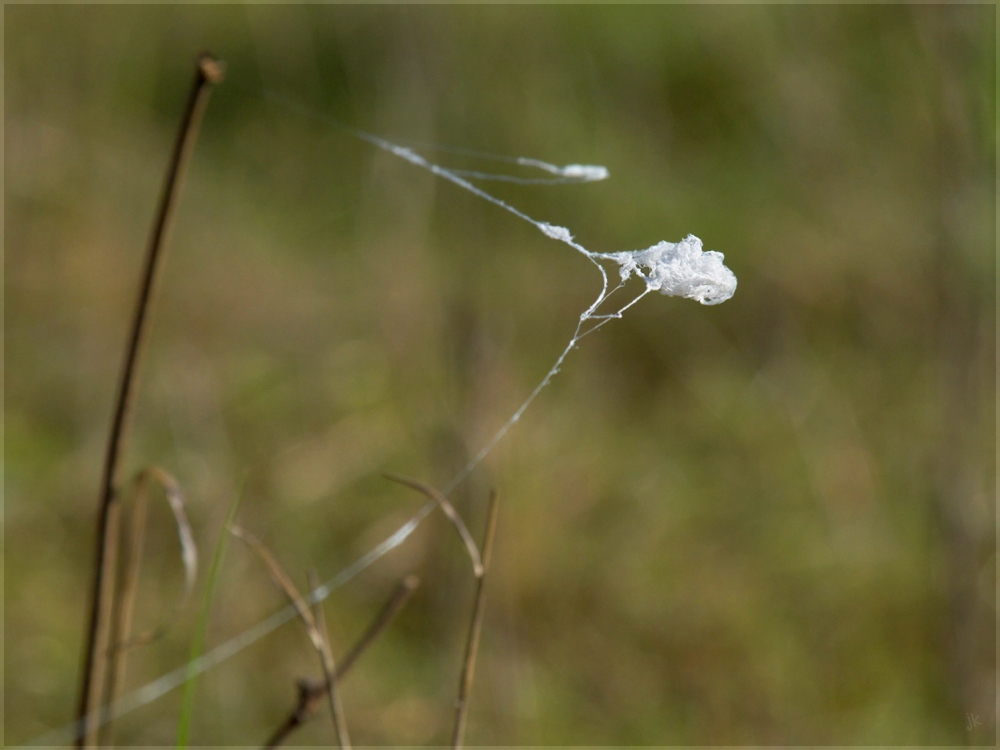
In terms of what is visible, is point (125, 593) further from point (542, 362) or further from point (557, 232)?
point (542, 362)

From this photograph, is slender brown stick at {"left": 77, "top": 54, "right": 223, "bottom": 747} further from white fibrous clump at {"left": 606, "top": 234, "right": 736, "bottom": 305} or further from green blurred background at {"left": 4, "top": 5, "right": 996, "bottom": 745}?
green blurred background at {"left": 4, "top": 5, "right": 996, "bottom": 745}

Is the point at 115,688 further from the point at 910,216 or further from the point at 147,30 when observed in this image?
the point at 147,30

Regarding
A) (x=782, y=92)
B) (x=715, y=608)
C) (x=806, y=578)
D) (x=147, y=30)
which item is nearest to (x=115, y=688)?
(x=715, y=608)

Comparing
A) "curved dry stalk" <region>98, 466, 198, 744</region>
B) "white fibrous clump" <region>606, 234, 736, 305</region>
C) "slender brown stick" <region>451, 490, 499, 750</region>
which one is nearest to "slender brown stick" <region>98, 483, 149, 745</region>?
"curved dry stalk" <region>98, 466, 198, 744</region>

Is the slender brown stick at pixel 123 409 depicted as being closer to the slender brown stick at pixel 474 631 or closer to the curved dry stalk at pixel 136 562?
the curved dry stalk at pixel 136 562

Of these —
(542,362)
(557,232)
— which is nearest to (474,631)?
(557,232)
